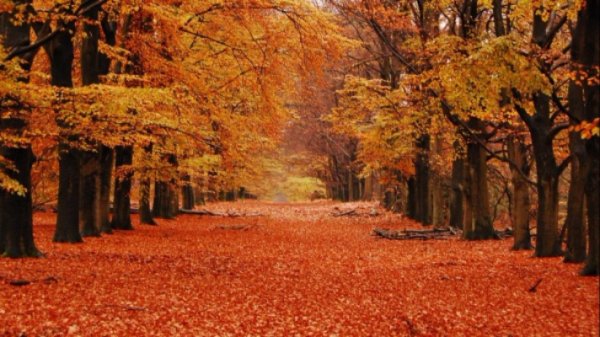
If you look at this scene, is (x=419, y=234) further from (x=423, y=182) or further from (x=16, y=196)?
(x=16, y=196)

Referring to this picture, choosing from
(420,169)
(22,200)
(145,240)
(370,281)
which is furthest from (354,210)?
(22,200)

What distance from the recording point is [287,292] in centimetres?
1224

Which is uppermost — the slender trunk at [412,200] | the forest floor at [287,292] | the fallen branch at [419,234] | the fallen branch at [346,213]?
the slender trunk at [412,200]

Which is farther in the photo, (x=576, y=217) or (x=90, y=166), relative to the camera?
(x=90, y=166)

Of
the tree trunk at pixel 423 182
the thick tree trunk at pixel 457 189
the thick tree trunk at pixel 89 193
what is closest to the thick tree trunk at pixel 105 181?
the thick tree trunk at pixel 89 193

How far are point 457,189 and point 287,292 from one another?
1333 cm

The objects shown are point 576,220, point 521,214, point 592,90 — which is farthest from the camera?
point 521,214

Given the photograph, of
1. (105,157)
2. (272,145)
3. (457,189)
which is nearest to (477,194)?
(457,189)

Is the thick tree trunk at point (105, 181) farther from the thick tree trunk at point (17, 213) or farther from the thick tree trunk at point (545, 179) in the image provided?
the thick tree trunk at point (545, 179)

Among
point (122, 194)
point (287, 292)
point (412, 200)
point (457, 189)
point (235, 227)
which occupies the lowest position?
point (287, 292)

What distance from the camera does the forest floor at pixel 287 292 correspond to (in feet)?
29.8

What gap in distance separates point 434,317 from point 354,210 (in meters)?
30.1

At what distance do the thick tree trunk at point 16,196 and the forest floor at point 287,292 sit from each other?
0.53 m

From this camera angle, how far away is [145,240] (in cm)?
A: 1994
